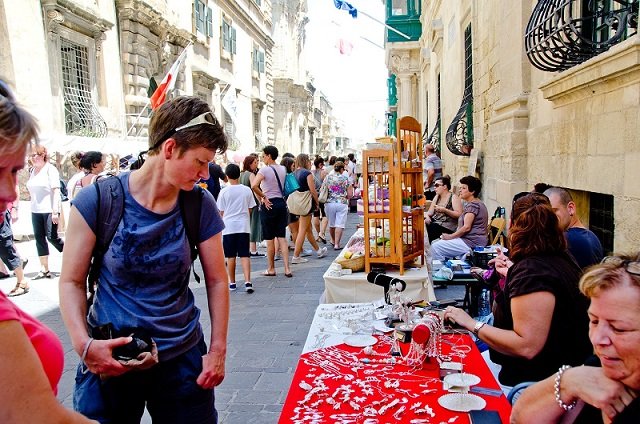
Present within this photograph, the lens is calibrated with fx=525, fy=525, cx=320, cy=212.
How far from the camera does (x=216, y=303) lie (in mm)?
2355

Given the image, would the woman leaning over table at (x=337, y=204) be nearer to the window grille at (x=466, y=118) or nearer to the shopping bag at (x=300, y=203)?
the shopping bag at (x=300, y=203)

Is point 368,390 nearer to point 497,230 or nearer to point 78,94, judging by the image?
point 497,230

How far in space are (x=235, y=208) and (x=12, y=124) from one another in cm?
612

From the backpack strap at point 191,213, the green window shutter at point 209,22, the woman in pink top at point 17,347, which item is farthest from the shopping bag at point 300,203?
the green window shutter at point 209,22

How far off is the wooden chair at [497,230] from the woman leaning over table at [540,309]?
4179 millimetres

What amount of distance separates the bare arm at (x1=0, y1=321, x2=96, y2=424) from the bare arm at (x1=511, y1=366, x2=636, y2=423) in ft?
5.15

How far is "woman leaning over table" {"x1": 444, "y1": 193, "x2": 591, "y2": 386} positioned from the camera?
101 inches

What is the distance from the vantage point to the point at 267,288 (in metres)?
7.41

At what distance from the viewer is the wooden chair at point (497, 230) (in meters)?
6.84

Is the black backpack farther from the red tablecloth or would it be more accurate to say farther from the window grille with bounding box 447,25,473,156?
the window grille with bounding box 447,25,473,156

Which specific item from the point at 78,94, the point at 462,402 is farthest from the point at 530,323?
the point at 78,94

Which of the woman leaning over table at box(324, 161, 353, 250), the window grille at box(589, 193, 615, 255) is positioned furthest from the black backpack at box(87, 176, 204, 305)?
the woman leaning over table at box(324, 161, 353, 250)

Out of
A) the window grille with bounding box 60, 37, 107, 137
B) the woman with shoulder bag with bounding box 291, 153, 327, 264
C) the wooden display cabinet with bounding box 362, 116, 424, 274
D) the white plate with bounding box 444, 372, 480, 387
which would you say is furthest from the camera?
the window grille with bounding box 60, 37, 107, 137

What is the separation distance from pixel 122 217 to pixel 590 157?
3745 millimetres
